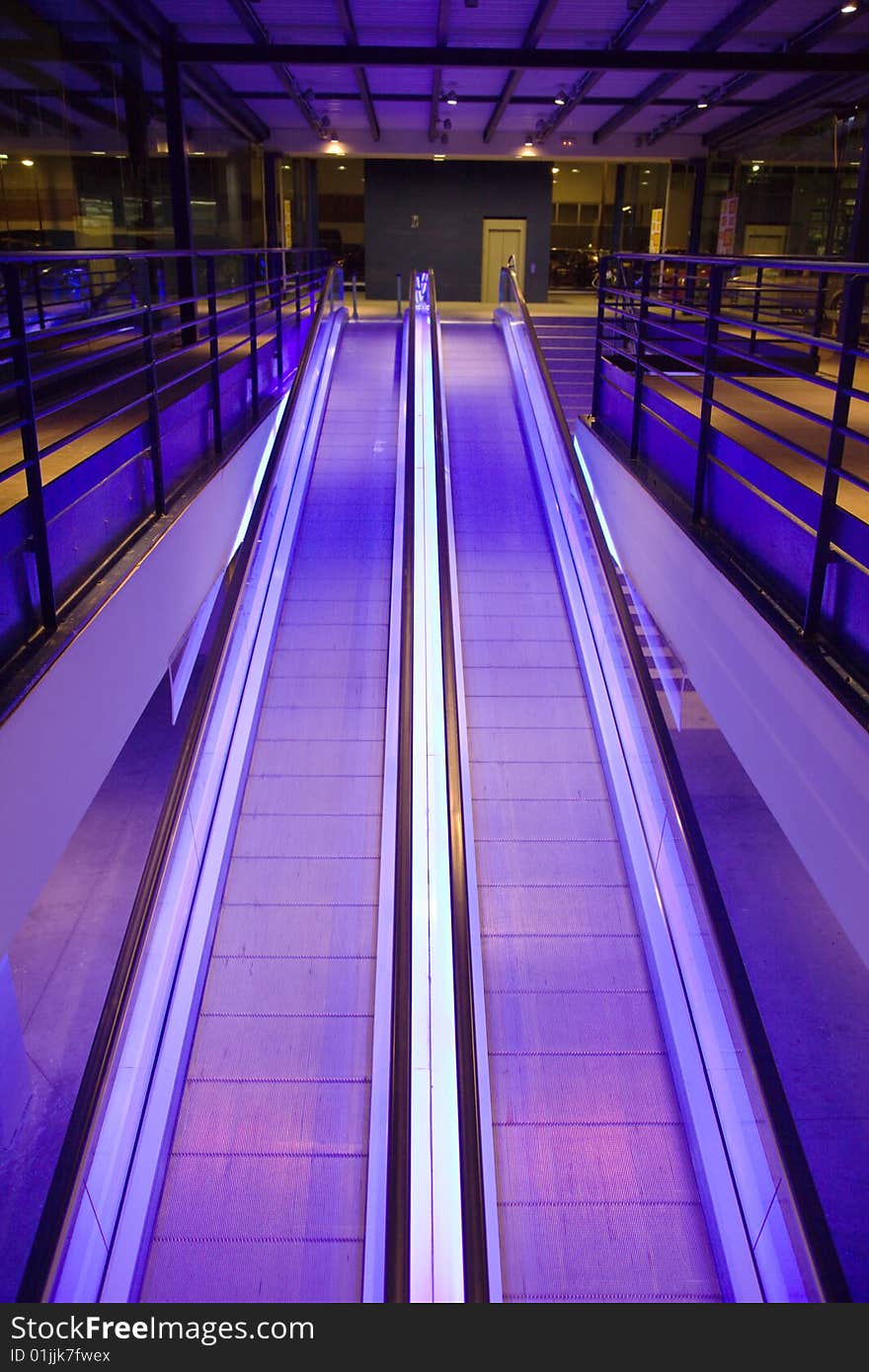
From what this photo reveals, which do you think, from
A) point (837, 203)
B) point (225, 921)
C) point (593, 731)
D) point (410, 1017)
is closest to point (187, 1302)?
point (410, 1017)

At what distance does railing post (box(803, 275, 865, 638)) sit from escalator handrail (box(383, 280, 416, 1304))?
207 cm

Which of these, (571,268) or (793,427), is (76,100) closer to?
(793,427)

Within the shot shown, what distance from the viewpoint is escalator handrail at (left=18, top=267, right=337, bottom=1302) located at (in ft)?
9.37

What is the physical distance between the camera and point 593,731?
5.73m

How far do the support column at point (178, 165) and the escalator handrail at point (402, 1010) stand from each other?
452 centimetres

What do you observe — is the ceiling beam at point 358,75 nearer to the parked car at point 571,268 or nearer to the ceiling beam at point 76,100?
the ceiling beam at point 76,100

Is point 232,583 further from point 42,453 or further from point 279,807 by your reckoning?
point 42,453

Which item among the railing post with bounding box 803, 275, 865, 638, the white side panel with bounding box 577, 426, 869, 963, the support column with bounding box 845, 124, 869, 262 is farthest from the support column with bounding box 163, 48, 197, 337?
the railing post with bounding box 803, 275, 865, 638

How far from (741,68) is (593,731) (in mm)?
7415

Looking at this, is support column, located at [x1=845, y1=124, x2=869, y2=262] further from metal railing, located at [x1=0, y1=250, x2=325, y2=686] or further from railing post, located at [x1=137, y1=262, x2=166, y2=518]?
→ railing post, located at [x1=137, y1=262, x2=166, y2=518]

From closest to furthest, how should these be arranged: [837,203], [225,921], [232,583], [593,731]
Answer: [225,921], [593,731], [232,583], [837,203]

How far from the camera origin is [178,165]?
948 centimetres

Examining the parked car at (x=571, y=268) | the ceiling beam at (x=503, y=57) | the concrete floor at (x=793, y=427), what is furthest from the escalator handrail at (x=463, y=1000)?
the parked car at (x=571, y=268)

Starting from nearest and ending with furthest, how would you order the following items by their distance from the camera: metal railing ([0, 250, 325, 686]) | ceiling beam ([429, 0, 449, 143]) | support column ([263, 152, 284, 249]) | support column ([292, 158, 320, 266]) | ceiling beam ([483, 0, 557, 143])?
metal railing ([0, 250, 325, 686])
ceiling beam ([483, 0, 557, 143])
ceiling beam ([429, 0, 449, 143])
support column ([263, 152, 284, 249])
support column ([292, 158, 320, 266])
